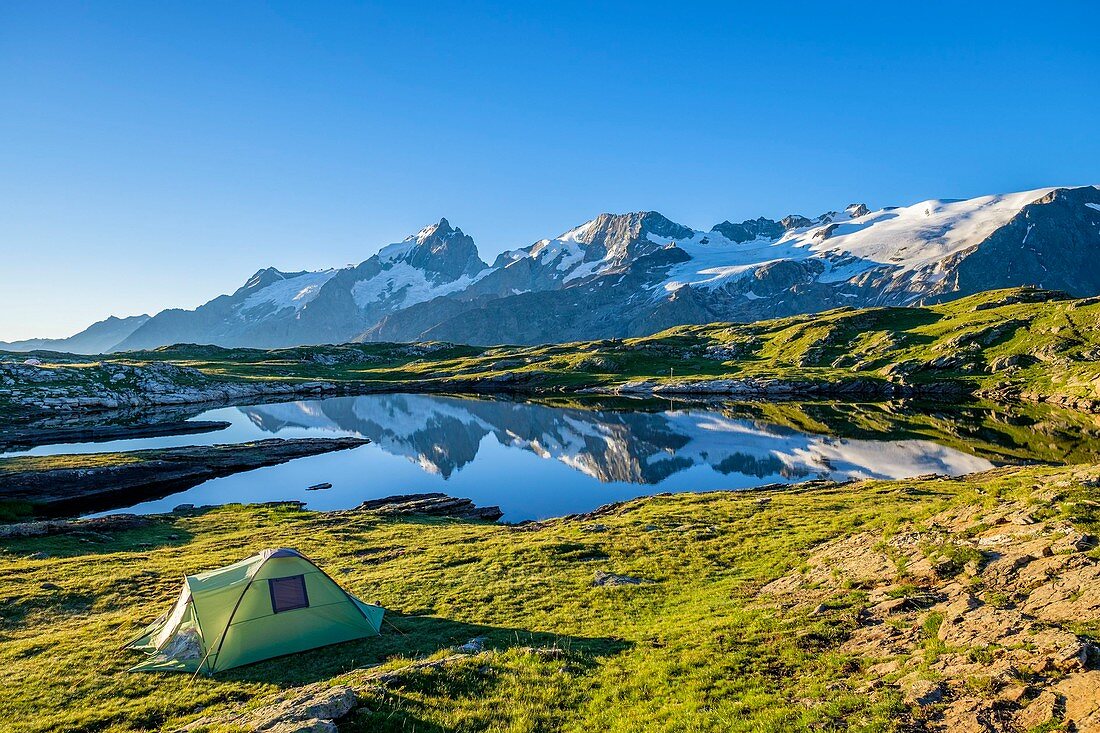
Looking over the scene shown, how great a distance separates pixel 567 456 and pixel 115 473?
55.5 meters

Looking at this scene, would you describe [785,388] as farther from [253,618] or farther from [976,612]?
[253,618]

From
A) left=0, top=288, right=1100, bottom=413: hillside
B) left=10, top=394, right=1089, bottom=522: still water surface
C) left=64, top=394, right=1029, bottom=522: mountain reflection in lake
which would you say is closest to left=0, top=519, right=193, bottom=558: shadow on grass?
left=64, top=394, right=1029, bottom=522: mountain reflection in lake

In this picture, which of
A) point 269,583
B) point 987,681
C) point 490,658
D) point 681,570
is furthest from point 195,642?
point 987,681

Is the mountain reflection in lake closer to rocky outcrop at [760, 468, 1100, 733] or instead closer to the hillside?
the hillside

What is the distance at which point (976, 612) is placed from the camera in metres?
15.0

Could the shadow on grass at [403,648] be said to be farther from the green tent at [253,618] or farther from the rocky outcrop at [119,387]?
the rocky outcrop at [119,387]

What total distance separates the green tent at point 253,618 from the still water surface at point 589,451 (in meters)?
31.1

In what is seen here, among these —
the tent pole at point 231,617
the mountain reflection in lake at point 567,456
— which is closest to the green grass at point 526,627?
the tent pole at point 231,617

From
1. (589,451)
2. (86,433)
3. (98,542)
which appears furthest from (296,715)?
(86,433)

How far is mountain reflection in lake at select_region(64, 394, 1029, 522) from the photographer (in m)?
60.3

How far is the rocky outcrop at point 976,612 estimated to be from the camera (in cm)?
Answer: 1089

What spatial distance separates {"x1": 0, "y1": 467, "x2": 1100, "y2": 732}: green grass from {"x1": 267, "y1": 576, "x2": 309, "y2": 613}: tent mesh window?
6.90 feet

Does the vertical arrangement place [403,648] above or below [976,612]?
below

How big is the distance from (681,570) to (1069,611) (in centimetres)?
1597
